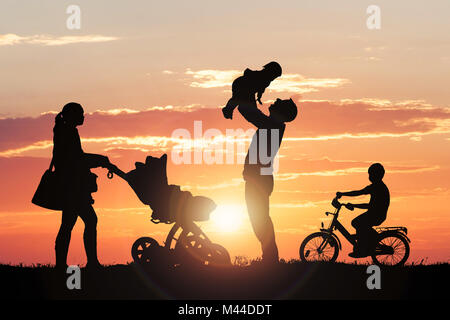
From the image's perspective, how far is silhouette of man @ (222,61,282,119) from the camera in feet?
50.0

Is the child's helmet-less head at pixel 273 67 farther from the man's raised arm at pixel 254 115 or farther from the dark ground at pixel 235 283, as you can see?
the dark ground at pixel 235 283

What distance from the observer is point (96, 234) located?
49.1 feet

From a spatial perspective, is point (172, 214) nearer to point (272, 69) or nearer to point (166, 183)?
point (166, 183)

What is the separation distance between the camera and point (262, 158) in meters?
15.1

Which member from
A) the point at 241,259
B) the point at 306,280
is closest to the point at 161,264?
the point at 241,259

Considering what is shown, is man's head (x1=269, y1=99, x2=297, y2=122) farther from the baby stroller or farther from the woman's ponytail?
the woman's ponytail

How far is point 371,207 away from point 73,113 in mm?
6708

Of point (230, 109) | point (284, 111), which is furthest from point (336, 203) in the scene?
point (230, 109)

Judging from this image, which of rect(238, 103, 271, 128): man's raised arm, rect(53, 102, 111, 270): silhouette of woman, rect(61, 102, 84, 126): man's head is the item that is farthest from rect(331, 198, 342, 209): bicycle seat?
rect(61, 102, 84, 126): man's head

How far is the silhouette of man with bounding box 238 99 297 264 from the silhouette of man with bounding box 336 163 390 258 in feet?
8.31

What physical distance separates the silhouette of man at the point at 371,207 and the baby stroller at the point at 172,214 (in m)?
3.36

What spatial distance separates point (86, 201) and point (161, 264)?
194 cm

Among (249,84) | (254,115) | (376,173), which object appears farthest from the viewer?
(376,173)
